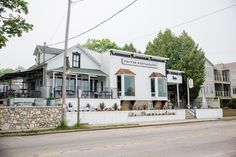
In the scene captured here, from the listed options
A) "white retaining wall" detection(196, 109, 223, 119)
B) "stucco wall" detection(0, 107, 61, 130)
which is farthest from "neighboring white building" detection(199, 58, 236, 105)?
"stucco wall" detection(0, 107, 61, 130)

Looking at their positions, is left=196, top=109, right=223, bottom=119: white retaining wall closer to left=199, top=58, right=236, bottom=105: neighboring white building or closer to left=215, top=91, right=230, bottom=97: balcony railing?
left=199, top=58, right=236, bottom=105: neighboring white building

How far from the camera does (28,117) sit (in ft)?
64.7

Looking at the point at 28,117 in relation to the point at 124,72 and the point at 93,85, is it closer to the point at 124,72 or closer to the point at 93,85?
the point at 93,85

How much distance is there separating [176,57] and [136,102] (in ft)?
47.9

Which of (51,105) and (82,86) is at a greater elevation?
(82,86)

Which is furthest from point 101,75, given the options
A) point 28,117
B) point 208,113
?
point 208,113

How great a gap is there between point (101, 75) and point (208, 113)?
16861mm

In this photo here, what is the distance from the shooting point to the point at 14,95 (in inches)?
957

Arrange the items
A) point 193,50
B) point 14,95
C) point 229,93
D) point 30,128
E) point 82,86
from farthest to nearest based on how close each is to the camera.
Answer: point 229,93 < point 193,50 < point 82,86 < point 14,95 < point 30,128

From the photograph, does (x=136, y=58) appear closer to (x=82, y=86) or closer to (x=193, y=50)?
(x=82, y=86)

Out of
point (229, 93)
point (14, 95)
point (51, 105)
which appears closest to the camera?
point (51, 105)

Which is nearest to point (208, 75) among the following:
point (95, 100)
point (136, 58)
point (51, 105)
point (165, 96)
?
point (165, 96)

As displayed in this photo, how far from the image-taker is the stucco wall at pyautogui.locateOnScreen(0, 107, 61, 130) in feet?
61.6

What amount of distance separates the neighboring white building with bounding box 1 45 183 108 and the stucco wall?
20.7ft
